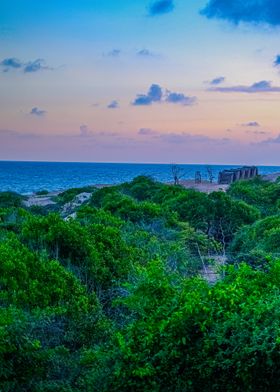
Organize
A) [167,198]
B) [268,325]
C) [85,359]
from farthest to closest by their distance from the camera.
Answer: [167,198], [85,359], [268,325]

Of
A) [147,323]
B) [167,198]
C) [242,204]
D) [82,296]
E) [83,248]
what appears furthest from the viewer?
[167,198]

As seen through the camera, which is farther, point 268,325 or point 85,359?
point 85,359

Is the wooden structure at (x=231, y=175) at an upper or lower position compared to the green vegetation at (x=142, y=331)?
upper

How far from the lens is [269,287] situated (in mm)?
9016

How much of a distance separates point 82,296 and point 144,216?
13.2 meters

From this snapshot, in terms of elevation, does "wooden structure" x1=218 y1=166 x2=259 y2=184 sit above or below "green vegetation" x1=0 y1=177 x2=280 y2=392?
above

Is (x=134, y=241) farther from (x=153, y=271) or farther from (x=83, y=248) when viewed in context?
(x=153, y=271)

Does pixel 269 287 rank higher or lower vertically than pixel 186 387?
higher

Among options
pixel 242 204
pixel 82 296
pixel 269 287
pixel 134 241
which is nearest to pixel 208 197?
pixel 242 204

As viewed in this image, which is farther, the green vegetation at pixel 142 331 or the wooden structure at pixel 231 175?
the wooden structure at pixel 231 175

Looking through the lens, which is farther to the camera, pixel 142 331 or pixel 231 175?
pixel 231 175

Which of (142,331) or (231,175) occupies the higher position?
(231,175)

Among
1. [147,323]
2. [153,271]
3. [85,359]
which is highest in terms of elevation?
[153,271]

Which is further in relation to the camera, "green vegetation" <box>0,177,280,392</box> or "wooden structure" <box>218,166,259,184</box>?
"wooden structure" <box>218,166,259,184</box>
